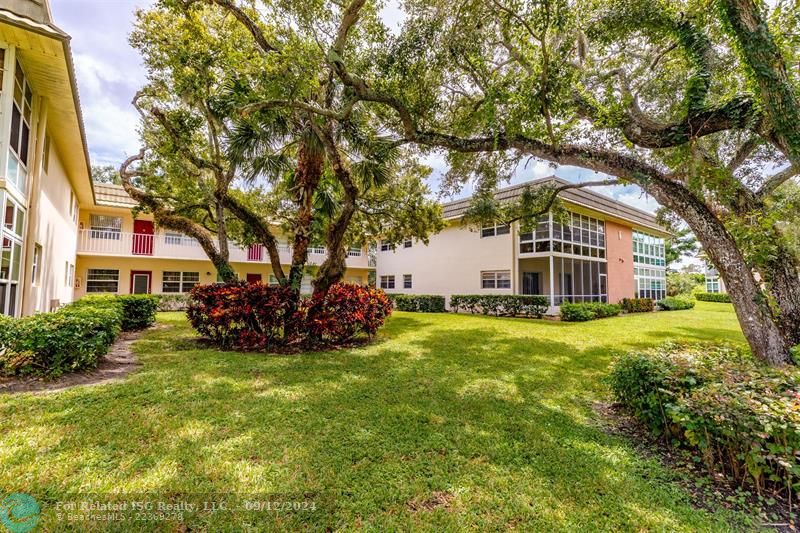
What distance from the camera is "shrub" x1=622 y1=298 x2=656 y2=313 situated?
20.3 metres

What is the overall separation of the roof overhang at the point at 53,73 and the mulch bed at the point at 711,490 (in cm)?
1007

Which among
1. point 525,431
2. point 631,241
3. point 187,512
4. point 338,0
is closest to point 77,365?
point 187,512

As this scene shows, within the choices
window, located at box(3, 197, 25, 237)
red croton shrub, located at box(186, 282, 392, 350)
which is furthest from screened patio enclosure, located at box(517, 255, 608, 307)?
window, located at box(3, 197, 25, 237)

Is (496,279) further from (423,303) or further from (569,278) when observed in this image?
(569,278)

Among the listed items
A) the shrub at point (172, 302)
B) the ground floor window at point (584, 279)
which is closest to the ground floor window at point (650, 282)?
the ground floor window at point (584, 279)

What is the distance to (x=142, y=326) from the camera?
11.2 m

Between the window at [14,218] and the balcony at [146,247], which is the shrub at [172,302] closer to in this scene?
the balcony at [146,247]

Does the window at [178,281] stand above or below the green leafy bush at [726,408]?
above

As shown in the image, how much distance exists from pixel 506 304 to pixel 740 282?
12437 millimetres

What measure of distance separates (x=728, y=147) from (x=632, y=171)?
6.26 metres

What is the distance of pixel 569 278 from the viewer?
69.6 ft

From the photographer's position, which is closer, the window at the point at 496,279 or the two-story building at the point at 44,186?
the two-story building at the point at 44,186

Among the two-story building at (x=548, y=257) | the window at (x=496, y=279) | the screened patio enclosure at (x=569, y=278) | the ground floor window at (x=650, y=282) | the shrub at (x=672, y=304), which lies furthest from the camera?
the ground floor window at (x=650, y=282)

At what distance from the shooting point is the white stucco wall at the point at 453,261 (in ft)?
61.8
